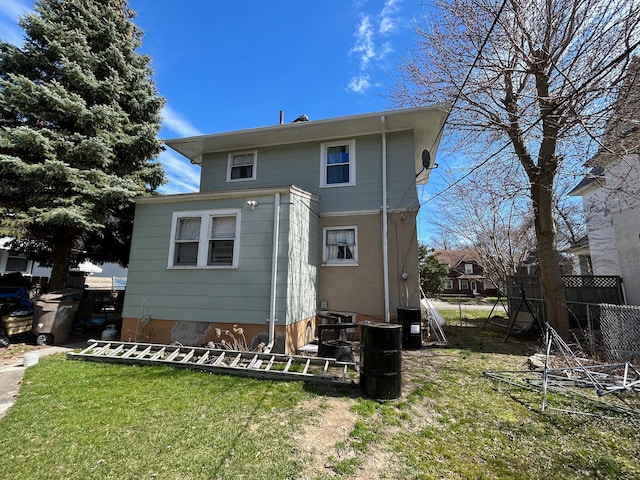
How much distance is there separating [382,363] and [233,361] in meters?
2.84

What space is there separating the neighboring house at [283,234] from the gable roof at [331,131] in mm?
38

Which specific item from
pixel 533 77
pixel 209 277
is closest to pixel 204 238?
pixel 209 277

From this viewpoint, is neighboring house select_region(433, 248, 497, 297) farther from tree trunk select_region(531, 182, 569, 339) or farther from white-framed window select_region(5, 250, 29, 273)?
white-framed window select_region(5, 250, 29, 273)

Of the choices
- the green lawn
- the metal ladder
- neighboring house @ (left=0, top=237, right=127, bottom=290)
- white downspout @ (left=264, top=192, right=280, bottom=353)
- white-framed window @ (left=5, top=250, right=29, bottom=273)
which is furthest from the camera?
white-framed window @ (left=5, top=250, right=29, bottom=273)

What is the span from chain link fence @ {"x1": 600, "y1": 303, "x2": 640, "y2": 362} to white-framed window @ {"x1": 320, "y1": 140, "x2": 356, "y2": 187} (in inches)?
264

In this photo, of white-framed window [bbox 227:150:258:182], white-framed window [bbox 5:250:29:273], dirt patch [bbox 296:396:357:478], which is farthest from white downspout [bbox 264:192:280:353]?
white-framed window [bbox 5:250:29:273]

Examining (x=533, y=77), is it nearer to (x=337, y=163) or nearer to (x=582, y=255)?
(x=337, y=163)

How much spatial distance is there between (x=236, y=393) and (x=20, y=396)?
10.1ft

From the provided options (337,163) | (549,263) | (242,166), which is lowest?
(549,263)

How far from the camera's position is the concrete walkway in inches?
159

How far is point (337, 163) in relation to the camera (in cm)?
919

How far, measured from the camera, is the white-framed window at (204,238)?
680 cm

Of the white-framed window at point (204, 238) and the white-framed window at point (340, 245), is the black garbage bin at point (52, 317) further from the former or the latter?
the white-framed window at point (340, 245)

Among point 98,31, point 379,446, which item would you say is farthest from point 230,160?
point 379,446
